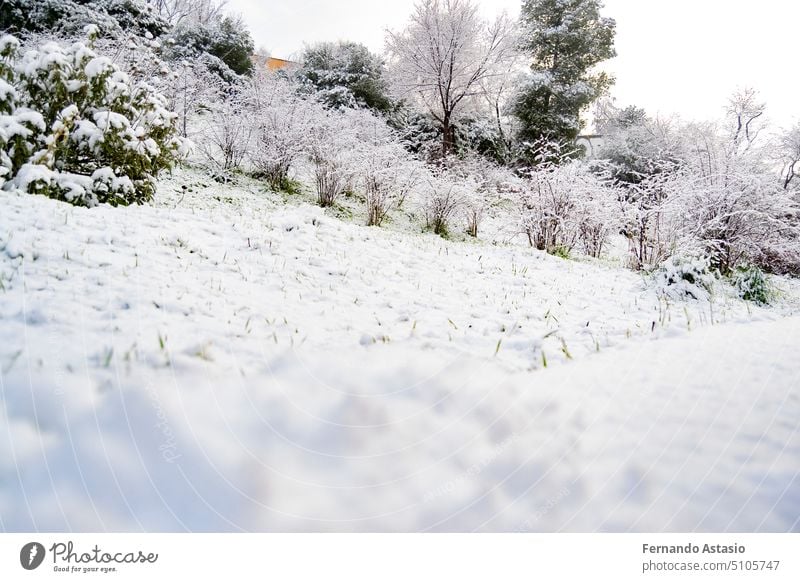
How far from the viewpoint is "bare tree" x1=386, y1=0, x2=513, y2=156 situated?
12.4 m

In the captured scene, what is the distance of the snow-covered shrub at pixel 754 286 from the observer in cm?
439

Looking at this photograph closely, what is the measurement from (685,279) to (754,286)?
1.24 metres

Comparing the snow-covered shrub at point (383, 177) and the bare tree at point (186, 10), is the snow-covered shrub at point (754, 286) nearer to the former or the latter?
the snow-covered shrub at point (383, 177)

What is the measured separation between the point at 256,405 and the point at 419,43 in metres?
14.0

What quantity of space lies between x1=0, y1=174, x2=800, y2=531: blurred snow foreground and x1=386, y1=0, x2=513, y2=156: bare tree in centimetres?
1080

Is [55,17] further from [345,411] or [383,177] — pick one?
[345,411]

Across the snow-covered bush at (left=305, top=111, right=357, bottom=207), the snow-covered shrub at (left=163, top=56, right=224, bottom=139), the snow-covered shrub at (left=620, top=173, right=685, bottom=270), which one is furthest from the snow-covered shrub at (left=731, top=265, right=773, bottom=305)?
Result: the snow-covered shrub at (left=163, top=56, right=224, bottom=139)

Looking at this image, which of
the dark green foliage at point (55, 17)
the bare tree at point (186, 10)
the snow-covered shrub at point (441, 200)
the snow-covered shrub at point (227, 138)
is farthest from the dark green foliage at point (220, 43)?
the snow-covered shrub at point (441, 200)
